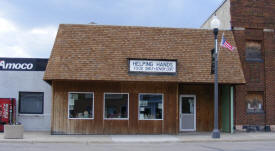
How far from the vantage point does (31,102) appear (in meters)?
Result: 22.7

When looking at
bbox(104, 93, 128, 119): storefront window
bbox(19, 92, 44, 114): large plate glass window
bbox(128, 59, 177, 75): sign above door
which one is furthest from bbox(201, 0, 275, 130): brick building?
bbox(19, 92, 44, 114): large plate glass window

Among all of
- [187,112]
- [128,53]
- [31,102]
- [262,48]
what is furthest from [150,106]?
[262,48]

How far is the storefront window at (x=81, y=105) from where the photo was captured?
2018cm

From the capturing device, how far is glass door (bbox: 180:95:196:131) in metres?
22.2

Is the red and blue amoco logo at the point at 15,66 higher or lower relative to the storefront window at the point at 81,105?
higher

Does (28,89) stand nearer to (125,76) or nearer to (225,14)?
(125,76)

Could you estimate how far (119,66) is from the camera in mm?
20047

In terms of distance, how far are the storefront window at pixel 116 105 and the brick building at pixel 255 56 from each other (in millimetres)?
6774

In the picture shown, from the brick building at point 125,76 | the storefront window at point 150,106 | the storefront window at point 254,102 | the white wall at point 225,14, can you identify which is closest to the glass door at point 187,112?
the brick building at point 125,76

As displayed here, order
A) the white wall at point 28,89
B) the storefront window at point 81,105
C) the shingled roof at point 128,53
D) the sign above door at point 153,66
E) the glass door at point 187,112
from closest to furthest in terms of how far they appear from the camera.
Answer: the shingled roof at point 128,53
the sign above door at point 153,66
the storefront window at point 81,105
the glass door at point 187,112
the white wall at point 28,89

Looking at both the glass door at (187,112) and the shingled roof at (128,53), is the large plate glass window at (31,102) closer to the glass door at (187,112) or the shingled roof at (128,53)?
the shingled roof at (128,53)

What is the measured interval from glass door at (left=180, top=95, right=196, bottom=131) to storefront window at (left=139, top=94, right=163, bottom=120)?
212 cm

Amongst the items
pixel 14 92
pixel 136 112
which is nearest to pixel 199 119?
pixel 136 112

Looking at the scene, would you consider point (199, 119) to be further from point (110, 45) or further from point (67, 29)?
point (67, 29)
